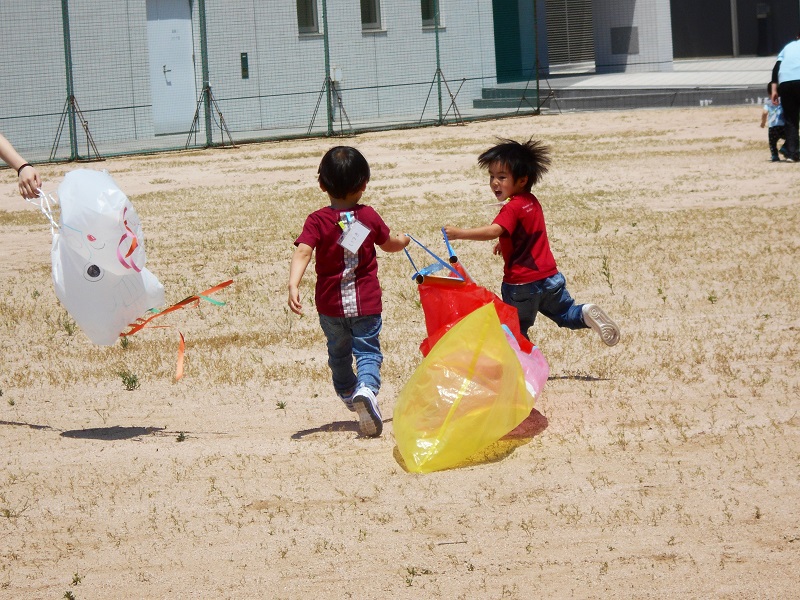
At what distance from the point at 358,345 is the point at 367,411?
1.13ft

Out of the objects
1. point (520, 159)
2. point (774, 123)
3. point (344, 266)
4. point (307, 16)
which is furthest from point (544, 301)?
point (307, 16)

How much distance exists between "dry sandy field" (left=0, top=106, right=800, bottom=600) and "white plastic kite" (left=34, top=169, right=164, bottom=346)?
1.98ft

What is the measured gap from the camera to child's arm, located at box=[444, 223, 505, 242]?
5211 mm

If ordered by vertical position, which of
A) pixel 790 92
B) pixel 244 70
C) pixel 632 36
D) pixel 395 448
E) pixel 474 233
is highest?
pixel 632 36

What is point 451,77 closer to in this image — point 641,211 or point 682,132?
point 682,132

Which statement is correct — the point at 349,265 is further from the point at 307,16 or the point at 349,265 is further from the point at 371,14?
the point at 371,14

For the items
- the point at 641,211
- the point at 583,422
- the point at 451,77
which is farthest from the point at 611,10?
the point at 583,422

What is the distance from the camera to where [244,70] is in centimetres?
2002

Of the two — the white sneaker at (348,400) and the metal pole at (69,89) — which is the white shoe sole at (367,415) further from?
the metal pole at (69,89)

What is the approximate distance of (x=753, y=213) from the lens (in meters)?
10.6

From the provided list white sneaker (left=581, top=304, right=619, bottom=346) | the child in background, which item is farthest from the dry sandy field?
the child in background

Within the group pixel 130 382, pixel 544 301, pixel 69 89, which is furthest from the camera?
pixel 69 89

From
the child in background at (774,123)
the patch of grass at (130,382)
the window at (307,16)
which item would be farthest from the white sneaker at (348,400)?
the window at (307,16)

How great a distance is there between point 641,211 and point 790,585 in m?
7.90
